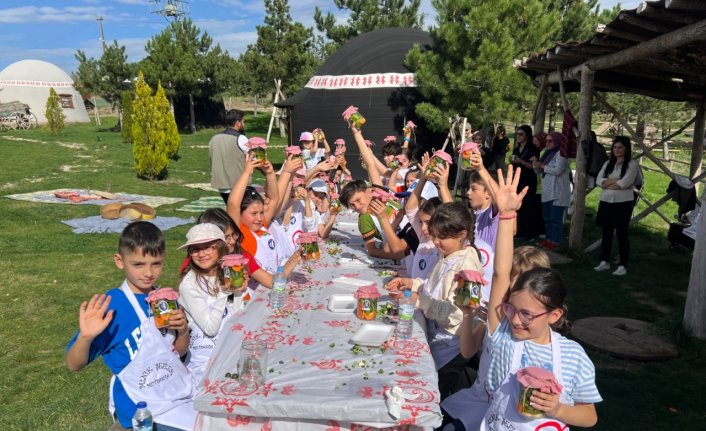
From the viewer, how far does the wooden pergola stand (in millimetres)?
5203

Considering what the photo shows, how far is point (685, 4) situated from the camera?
4.66 meters

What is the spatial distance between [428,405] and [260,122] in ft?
141

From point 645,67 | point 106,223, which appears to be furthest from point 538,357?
point 106,223

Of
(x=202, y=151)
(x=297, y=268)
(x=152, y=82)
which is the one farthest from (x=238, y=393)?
(x=152, y=82)

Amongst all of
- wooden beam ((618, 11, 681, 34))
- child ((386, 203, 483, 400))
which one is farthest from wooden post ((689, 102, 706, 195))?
child ((386, 203, 483, 400))

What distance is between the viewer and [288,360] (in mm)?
2859

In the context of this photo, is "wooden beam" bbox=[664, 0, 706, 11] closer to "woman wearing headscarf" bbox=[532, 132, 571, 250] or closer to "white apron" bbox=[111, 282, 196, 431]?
"woman wearing headscarf" bbox=[532, 132, 571, 250]

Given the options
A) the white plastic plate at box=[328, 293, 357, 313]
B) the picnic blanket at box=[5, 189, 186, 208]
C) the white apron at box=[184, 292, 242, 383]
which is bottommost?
the picnic blanket at box=[5, 189, 186, 208]

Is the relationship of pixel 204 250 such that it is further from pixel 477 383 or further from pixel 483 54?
pixel 483 54

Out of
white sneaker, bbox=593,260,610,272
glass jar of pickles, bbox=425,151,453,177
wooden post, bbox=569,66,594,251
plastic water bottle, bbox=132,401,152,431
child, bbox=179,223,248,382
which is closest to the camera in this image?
plastic water bottle, bbox=132,401,152,431

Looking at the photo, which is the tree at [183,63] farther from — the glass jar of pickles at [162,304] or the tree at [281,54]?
the glass jar of pickles at [162,304]

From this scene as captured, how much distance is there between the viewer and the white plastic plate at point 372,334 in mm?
3053

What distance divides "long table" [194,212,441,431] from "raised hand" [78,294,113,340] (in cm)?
61

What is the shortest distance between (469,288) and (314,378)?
99 centimetres
